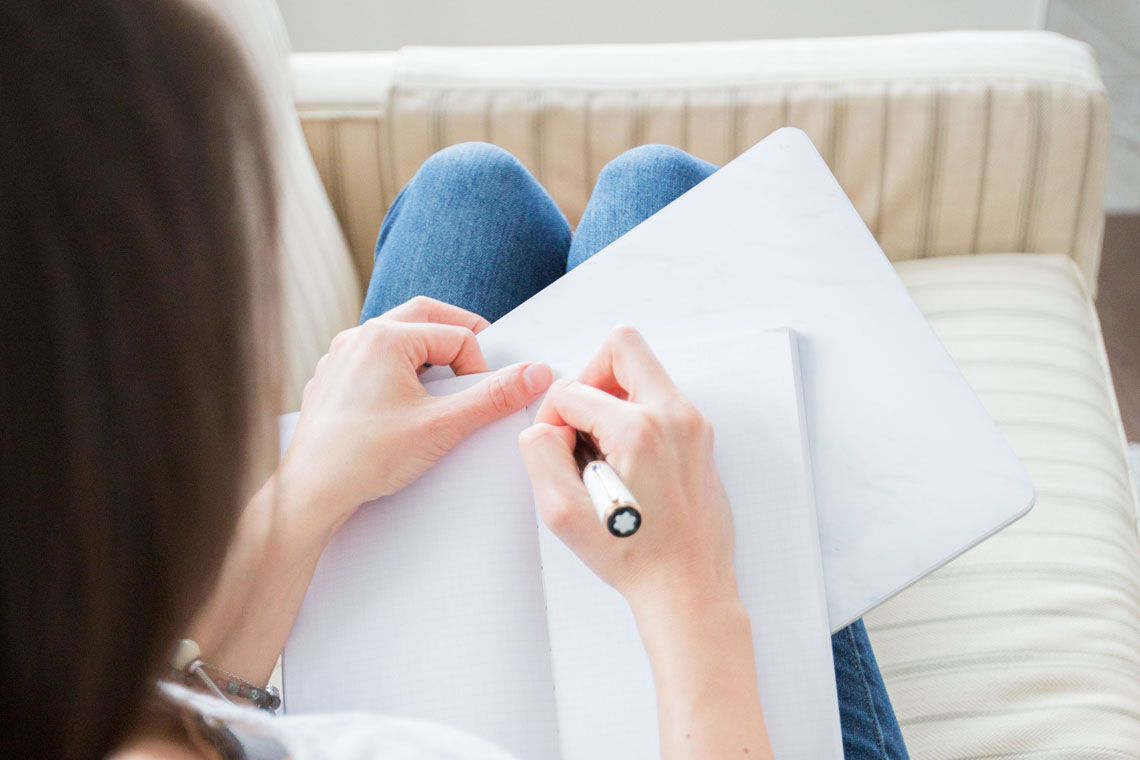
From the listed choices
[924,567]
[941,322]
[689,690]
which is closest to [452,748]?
[689,690]

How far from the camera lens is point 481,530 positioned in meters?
0.59

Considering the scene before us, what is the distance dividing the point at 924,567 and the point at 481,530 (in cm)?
29

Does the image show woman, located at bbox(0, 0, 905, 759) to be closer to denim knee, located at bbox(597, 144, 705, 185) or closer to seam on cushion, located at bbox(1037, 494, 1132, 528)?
denim knee, located at bbox(597, 144, 705, 185)

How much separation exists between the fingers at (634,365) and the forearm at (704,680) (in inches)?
4.7

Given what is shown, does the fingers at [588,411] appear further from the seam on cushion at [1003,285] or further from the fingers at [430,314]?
the seam on cushion at [1003,285]

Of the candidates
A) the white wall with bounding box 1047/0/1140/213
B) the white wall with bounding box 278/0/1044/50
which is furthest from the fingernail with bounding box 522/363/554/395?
the white wall with bounding box 1047/0/1140/213

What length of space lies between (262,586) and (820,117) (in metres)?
0.79

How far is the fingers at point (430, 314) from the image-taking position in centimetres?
64

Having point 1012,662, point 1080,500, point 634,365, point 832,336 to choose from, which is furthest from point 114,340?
point 1080,500

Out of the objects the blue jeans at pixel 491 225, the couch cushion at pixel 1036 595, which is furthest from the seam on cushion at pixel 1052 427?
the blue jeans at pixel 491 225

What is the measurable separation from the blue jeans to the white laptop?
0.41 feet

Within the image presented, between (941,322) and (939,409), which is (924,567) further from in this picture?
(941,322)

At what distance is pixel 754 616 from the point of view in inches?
21.6

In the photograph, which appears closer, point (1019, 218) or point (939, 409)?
point (939, 409)
